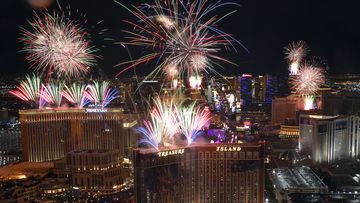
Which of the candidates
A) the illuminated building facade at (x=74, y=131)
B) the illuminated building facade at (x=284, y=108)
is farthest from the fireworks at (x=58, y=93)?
the illuminated building facade at (x=284, y=108)

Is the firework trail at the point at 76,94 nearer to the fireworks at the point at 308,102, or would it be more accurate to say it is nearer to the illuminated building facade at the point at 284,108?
the fireworks at the point at 308,102

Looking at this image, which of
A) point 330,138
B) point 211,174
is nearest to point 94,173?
point 211,174

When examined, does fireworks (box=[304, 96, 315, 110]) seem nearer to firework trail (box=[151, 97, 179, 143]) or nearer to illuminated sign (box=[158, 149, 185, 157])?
firework trail (box=[151, 97, 179, 143])

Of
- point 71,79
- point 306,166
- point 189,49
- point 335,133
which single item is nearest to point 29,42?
point 71,79

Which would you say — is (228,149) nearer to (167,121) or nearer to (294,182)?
(167,121)

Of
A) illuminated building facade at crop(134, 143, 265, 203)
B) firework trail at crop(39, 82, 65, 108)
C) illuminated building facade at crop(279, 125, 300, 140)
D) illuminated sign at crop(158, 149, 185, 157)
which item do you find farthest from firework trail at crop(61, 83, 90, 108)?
illuminated building facade at crop(279, 125, 300, 140)

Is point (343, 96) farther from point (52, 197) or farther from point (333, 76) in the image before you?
point (52, 197)
